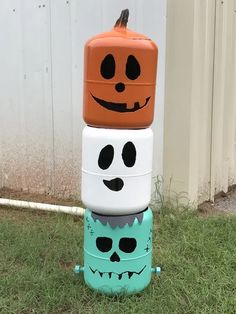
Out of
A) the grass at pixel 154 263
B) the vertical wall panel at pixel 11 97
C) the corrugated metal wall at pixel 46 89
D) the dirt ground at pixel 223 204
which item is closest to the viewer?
the grass at pixel 154 263

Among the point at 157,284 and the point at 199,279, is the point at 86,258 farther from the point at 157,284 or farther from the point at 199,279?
the point at 199,279

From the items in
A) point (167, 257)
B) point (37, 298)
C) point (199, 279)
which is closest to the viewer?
point (37, 298)

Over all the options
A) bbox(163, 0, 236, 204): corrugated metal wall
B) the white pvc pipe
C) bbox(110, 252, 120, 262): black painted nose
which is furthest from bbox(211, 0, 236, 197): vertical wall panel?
bbox(110, 252, 120, 262): black painted nose

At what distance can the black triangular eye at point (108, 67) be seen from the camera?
8.45 ft

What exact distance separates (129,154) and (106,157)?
0.13m

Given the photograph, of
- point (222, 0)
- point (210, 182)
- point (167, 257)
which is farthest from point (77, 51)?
point (167, 257)

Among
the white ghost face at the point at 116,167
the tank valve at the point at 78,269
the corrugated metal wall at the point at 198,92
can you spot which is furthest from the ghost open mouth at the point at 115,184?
the corrugated metal wall at the point at 198,92

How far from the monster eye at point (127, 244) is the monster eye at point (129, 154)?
16.9 inches

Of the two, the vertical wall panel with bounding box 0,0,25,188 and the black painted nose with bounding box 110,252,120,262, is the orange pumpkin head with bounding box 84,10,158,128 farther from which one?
the vertical wall panel with bounding box 0,0,25,188

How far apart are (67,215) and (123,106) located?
170 cm

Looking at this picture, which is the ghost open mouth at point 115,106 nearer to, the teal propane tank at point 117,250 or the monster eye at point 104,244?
the teal propane tank at point 117,250

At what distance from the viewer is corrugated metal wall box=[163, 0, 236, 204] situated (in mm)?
3908

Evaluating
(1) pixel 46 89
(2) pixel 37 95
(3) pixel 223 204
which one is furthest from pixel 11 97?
(3) pixel 223 204

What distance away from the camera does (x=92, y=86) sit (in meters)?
2.64
